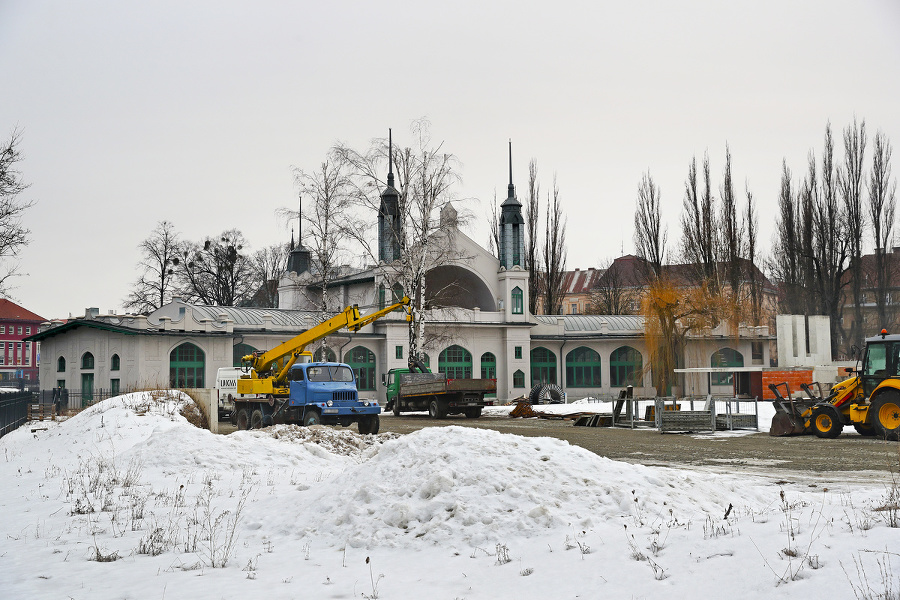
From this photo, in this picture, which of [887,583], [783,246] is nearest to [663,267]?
[783,246]

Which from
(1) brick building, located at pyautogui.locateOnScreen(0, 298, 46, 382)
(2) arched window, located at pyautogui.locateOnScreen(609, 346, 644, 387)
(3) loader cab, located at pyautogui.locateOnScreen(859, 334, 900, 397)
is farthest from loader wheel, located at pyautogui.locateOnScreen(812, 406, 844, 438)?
(1) brick building, located at pyautogui.locateOnScreen(0, 298, 46, 382)

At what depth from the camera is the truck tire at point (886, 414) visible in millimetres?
20164

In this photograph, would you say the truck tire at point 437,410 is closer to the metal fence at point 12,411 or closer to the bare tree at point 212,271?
→ the metal fence at point 12,411

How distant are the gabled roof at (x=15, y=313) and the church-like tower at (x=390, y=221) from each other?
75241 millimetres

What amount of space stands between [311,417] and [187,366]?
21.0 meters

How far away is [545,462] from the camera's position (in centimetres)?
980

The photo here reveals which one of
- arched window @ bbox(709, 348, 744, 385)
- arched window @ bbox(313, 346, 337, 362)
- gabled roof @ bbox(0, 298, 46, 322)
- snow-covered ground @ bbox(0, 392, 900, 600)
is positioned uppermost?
gabled roof @ bbox(0, 298, 46, 322)

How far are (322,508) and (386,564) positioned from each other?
1932mm

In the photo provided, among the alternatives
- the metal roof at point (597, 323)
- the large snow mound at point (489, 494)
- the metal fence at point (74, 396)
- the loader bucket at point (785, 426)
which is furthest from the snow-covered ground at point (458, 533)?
the metal roof at point (597, 323)

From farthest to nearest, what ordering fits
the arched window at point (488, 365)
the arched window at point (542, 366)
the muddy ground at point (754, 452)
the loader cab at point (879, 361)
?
the arched window at point (542, 366) < the arched window at point (488, 365) < the loader cab at point (879, 361) < the muddy ground at point (754, 452)

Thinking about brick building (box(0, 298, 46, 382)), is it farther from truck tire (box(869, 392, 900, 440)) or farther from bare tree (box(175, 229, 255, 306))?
truck tire (box(869, 392, 900, 440))

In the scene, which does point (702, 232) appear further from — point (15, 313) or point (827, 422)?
point (15, 313)

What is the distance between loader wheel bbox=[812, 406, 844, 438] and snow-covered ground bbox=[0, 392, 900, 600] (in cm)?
949

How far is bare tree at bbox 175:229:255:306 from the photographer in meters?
66.6
